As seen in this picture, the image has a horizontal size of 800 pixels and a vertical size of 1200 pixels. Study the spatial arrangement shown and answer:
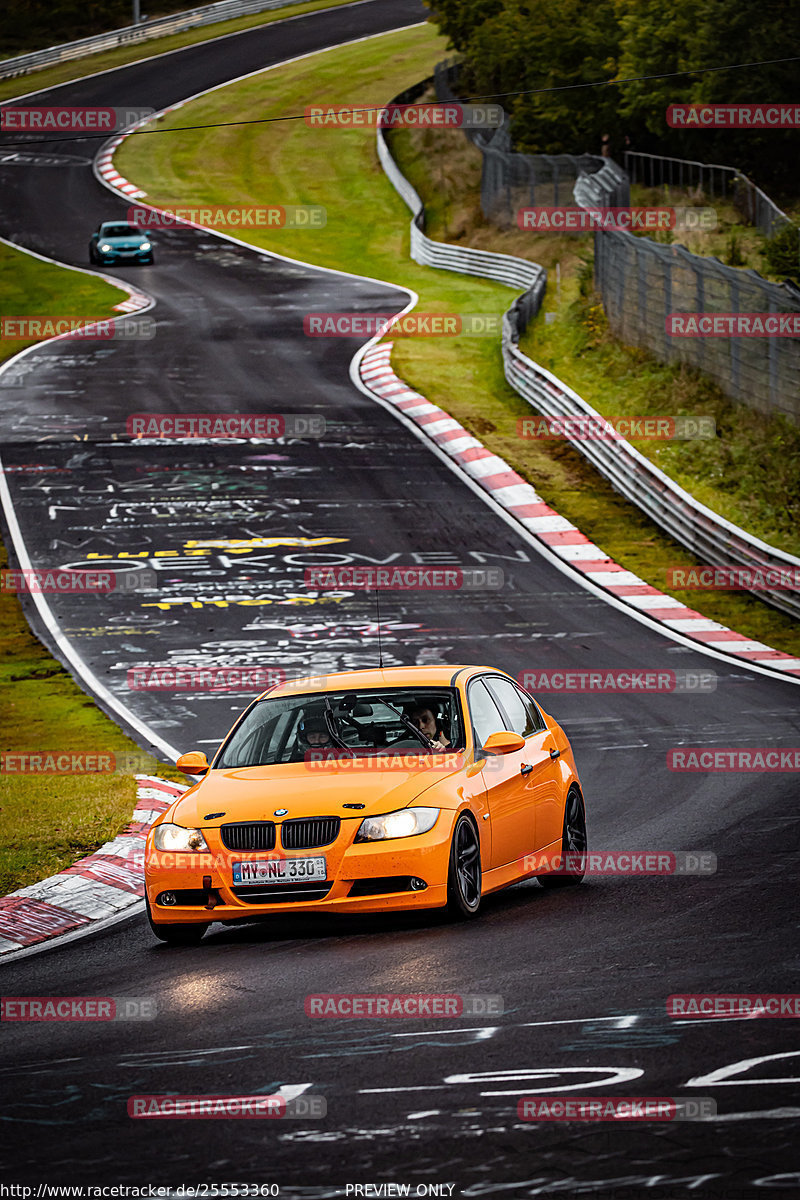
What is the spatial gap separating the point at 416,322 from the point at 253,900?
3602cm

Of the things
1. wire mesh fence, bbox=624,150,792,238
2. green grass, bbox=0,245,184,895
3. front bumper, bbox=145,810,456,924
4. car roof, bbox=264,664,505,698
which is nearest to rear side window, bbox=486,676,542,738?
car roof, bbox=264,664,505,698

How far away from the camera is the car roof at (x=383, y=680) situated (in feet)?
35.4

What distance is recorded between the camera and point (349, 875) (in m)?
9.34

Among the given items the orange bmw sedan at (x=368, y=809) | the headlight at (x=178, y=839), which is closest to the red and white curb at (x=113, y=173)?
the orange bmw sedan at (x=368, y=809)

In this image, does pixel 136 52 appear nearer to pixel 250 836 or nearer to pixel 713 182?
pixel 713 182

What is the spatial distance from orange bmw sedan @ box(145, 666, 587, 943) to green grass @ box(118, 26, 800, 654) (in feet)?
36.9

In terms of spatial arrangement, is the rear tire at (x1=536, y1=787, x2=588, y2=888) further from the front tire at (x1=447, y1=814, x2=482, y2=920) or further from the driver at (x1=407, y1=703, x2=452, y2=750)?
the front tire at (x1=447, y1=814, x2=482, y2=920)

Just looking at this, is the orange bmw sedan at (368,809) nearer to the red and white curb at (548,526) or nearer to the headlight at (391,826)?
the headlight at (391,826)

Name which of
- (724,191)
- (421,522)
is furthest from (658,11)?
(421,522)

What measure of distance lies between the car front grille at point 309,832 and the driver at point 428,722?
4.21ft

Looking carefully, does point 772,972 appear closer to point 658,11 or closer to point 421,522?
point 421,522

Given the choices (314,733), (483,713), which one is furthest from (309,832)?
(483,713)

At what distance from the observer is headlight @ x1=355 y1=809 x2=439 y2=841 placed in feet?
30.8

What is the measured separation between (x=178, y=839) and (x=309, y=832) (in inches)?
31.7
